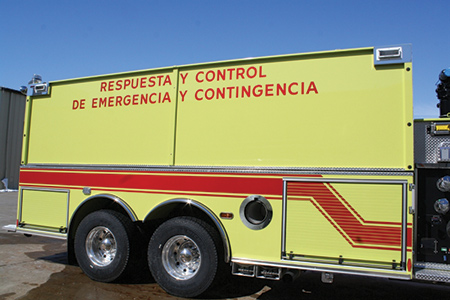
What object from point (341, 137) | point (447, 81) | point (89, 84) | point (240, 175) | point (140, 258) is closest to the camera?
point (341, 137)

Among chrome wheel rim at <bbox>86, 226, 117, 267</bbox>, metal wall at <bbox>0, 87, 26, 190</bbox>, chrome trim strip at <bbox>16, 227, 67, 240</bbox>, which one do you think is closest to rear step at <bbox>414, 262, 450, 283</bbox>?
chrome wheel rim at <bbox>86, 226, 117, 267</bbox>

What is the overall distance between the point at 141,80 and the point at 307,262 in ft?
10.6

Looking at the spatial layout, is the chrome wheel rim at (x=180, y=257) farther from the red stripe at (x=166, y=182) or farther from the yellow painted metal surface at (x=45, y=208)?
the yellow painted metal surface at (x=45, y=208)

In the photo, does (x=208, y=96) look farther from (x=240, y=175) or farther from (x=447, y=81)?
(x=447, y=81)

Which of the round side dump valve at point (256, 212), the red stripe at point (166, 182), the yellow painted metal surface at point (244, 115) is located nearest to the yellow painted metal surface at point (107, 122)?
the yellow painted metal surface at point (244, 115)

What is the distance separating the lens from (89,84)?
18.5ft

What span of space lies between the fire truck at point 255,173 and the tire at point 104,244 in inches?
0.8

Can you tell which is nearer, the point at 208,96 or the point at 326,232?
the point at 326,232

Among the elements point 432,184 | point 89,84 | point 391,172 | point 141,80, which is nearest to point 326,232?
point 391,172

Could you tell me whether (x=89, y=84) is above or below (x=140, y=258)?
above

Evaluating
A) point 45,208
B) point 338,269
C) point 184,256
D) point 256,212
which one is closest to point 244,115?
point 256,212

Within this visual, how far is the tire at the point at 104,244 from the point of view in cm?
499

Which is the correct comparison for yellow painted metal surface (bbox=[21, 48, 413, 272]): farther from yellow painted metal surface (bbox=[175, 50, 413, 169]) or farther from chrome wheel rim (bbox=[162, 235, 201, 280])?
chrome wheel rim (bbox=[162, 235, 201, 280])

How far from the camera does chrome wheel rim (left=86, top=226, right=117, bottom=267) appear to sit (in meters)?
A: 5.21
